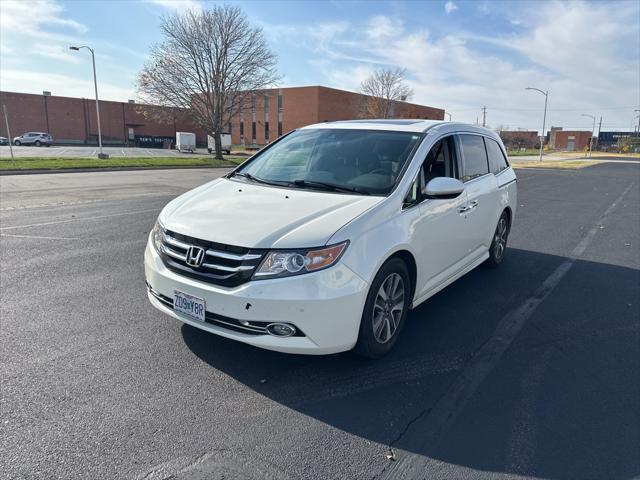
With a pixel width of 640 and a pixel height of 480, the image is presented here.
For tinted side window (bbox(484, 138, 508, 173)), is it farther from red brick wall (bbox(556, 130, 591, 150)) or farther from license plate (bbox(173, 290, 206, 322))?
red brick wall (bbox(556, 130, 591, 150))

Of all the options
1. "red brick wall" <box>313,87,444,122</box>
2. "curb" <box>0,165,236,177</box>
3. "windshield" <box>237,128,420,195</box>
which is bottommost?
"curb" <box>0,165,236,177</box>

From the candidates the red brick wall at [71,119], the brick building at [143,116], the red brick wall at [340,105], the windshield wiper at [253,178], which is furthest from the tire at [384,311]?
the red brick wall at [71,119]

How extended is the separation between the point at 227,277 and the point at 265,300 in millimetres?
323

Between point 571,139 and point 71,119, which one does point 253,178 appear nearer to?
point 71,119

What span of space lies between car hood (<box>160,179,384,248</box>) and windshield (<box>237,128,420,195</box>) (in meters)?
0.23

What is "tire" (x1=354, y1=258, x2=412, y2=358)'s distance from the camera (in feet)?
10.7

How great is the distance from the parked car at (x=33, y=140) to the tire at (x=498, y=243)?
59958 millimetres

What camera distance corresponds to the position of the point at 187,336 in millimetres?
3844

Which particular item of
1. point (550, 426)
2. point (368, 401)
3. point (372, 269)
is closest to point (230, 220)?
point (372, 269)

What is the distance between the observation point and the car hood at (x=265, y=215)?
3.01m

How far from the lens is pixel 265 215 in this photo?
130 inches

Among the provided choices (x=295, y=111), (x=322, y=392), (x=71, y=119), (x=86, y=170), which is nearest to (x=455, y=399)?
(x=322, y=392)

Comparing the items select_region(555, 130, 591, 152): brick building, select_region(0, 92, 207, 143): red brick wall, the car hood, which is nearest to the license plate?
the car hood

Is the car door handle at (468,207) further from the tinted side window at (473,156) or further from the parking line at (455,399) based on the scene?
the parking line at (455,399)
